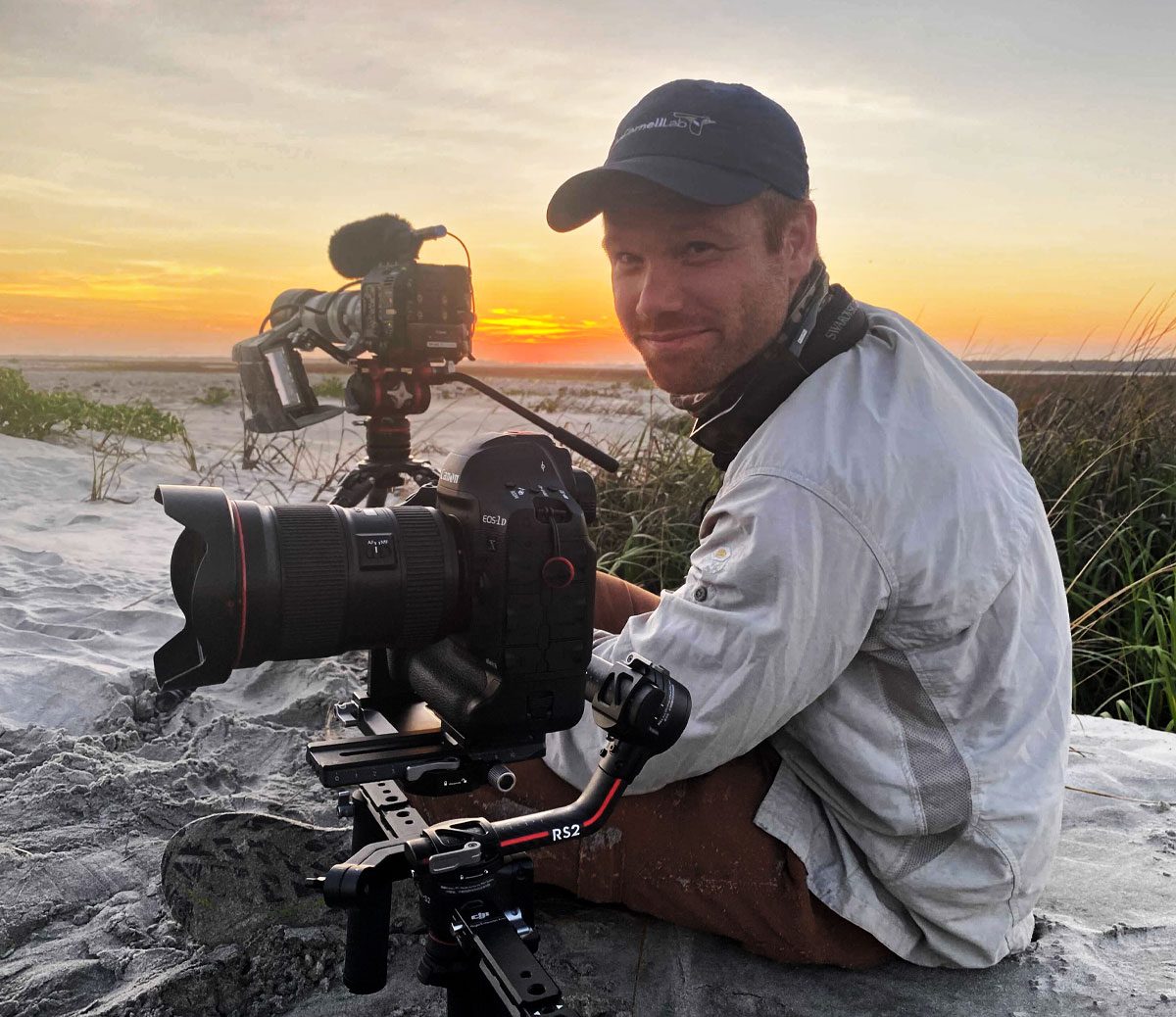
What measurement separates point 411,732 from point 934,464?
0.87 metres

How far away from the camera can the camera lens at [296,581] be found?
4.16ft

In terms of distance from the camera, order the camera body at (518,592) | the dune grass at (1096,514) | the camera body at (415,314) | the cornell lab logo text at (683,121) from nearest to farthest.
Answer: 1. the camera body at (518,592)
2. the cornell lab logo text at (683,121)
3. the camera body at (415,314)
4. the dune grass at (1096,514)

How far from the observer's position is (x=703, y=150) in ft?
5.93

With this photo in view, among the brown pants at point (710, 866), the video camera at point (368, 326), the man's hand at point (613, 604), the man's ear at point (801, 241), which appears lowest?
the brown pants at point (710, 866)

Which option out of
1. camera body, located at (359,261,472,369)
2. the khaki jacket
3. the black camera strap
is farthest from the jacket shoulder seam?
camera body, located at (359,261,472,369)

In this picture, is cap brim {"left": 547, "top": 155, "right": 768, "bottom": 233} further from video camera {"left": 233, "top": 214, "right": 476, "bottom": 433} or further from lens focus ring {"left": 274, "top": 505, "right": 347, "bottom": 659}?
video camera {"left": 233, "top": 214, "right": 476, "bottom": 433}

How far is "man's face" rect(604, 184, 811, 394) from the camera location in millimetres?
1853

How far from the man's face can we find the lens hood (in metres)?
0.91

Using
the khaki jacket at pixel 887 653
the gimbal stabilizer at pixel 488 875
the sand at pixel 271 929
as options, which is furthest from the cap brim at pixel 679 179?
the sand at pixel 271 929

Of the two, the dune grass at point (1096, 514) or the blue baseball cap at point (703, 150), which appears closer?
the blue baseball cap at point (703, 150)

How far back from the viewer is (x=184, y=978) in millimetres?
1664

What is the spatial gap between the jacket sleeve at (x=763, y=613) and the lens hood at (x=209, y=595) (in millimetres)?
638

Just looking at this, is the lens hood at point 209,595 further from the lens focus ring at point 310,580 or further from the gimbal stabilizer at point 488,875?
the gimbal stabilizer at point 488,875

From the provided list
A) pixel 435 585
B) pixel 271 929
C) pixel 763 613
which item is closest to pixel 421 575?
pixel 435 585
